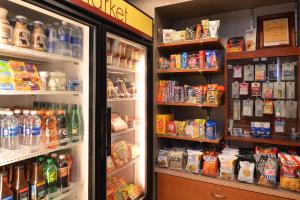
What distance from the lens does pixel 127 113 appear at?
2.56 metres

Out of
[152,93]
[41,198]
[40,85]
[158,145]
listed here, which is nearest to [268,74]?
[152,93]

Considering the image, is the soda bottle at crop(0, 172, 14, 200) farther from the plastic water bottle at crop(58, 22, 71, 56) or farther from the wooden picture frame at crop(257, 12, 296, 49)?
the wooden picture frame at crop(257, 12, 296, 49)

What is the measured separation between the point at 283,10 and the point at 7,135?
9.00 feet

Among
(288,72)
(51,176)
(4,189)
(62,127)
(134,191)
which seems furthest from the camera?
(134,191)

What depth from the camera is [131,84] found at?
2410mm

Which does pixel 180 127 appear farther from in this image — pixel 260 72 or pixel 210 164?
pixel 260 72

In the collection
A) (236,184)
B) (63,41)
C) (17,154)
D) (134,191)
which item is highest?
(63,41)

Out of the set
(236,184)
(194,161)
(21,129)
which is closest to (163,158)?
(194,161)

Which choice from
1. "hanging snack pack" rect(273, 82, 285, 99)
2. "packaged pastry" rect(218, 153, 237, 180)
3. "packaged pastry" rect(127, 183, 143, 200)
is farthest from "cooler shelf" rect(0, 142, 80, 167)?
"hanging snack pack" rect(273, 82, 285, 99)

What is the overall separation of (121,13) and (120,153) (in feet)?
4.28

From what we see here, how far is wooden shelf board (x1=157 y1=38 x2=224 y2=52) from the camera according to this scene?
2.29 metres

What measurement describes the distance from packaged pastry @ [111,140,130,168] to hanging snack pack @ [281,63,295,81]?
170cm

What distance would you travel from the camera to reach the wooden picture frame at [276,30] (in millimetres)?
2236

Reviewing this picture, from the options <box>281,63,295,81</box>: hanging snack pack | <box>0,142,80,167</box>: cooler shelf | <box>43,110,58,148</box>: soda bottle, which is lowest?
<box>0,142,80,167</box>: cooler shelf
